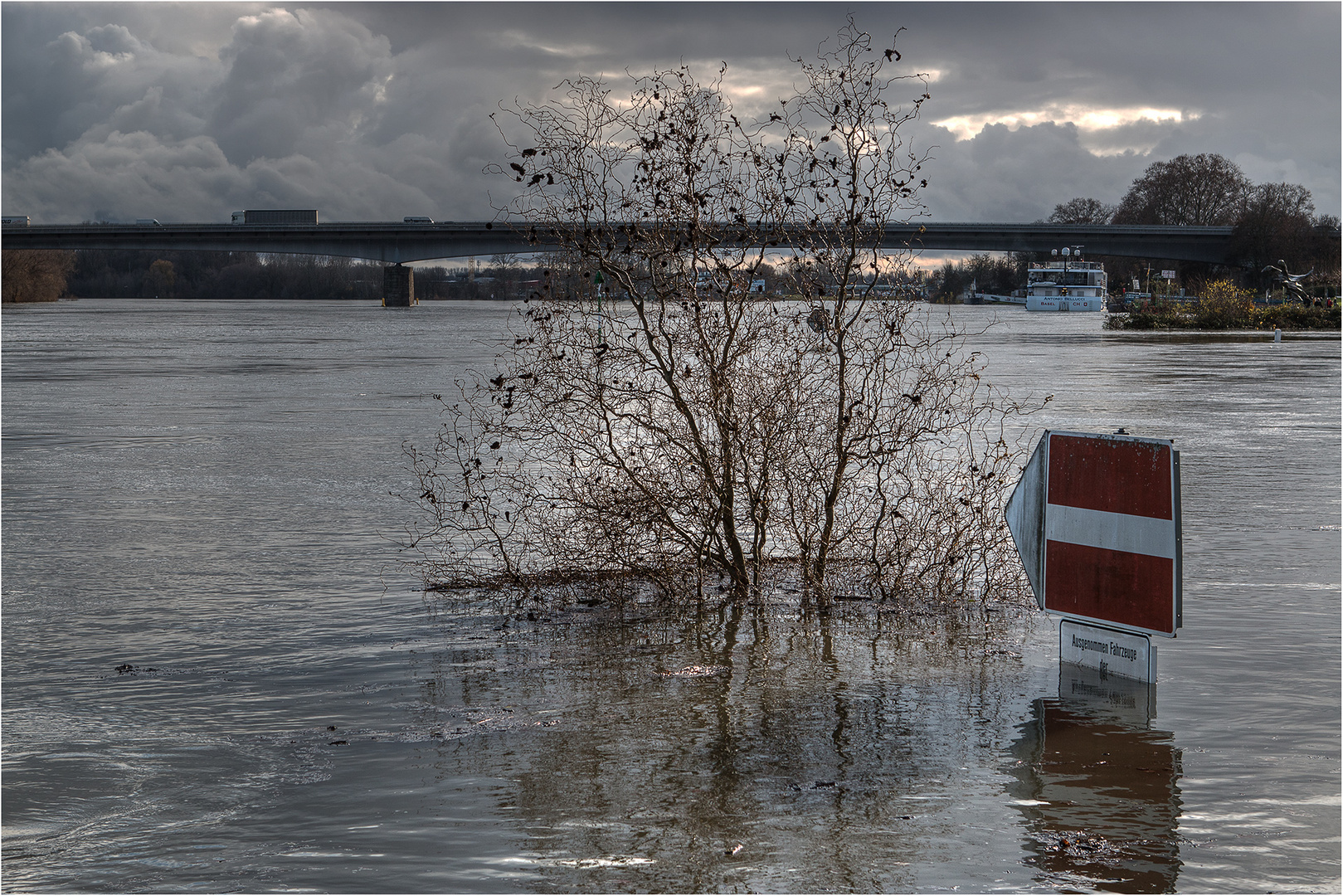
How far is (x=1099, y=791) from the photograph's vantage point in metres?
4.95

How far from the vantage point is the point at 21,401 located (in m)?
23.8

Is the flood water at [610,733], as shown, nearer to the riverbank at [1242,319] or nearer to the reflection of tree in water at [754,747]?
the reflection of tree in water at [754,747]

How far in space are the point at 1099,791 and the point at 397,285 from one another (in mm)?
110443

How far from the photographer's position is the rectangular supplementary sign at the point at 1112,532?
6027mm

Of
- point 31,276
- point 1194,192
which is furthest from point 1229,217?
point 31,276

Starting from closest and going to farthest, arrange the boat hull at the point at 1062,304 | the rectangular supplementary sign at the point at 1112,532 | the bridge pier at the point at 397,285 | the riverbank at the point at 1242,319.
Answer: the rectangular supplementary sign at the point at 1112,532 < the riverbank at the point at 1242,319 < the bridge pier at the point at 397,285 < the boat hull at the point at 1062,304

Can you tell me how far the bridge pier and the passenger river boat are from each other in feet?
190

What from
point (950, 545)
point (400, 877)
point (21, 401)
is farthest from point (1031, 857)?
point (21, 401)

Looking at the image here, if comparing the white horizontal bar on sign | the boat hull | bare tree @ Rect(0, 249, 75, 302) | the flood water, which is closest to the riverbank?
the boat hull

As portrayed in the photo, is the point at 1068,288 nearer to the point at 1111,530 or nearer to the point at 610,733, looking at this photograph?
the point at 1111,530

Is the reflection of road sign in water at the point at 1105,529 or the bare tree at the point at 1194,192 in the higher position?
the bare tree at the point at 1194,192

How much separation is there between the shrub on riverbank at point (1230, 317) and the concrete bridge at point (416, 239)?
64.1 ft

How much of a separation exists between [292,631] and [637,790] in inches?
135

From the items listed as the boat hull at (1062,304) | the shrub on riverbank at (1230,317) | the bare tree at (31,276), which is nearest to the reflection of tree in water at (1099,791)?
the shrub on riverbank at (1230,317)
